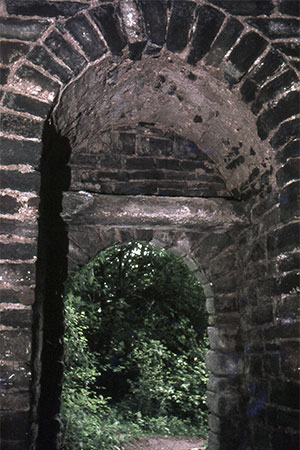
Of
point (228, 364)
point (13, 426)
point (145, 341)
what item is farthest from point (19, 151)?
point (145, 341)

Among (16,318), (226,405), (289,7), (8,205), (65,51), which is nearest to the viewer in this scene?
(16,318)

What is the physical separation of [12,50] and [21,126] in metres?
0.47

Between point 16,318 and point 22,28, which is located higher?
point 22,28

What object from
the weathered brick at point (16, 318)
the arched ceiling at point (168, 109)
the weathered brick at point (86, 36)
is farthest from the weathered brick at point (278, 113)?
the weathered brick at point (16, 318)

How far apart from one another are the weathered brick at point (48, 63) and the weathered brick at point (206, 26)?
33.7 inches

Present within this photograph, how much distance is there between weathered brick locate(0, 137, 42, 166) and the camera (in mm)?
2426

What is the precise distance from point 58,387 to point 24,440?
149cm

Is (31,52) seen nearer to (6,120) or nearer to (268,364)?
(6,120)

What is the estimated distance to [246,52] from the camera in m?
2.76

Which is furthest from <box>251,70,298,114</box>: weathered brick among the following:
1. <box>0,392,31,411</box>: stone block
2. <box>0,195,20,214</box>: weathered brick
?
<box>0,392,31,411</box>: stone block

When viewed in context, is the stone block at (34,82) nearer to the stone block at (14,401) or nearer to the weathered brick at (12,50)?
the weathered brick at (12,50)

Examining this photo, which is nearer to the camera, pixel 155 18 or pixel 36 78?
pixel 36 78

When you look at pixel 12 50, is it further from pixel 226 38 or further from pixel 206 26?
pixel 226 38

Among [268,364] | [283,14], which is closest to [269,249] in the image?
[268,364]
